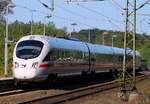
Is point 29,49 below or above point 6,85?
above

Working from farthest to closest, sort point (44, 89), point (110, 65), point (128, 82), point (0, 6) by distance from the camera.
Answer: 1. point (0, 6)
2. point (110, 65)
3. point (44, 89)
4. point (128, 82)

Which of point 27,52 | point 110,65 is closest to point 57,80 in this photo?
point 27,52

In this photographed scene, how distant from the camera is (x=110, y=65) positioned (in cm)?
4947

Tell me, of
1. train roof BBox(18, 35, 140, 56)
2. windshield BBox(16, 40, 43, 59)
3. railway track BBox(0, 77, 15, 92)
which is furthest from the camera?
train roof BBox(18, 35, 140, 56)

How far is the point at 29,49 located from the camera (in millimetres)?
28547

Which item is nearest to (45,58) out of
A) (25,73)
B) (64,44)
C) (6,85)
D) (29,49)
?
(29,49)

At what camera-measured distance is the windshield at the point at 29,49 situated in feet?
92.8

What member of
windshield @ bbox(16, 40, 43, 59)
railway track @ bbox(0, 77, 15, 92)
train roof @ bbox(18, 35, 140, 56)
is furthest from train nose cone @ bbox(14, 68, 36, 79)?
train roof @ bbox(18, 35, 140, 56)

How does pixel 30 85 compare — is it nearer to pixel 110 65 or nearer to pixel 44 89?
pixel 44 89

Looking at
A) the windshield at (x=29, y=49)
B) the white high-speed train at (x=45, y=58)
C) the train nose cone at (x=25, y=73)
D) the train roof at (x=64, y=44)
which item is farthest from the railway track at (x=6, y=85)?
the train roof at (x=64, y=44)

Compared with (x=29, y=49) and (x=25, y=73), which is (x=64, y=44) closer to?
(x=29, y=49)

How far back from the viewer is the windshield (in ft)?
92.8

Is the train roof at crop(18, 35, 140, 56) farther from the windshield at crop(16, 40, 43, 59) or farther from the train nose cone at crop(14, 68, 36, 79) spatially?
the train nose cone at crop(14, 68, 36, 79)

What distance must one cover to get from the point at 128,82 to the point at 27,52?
5.70m
